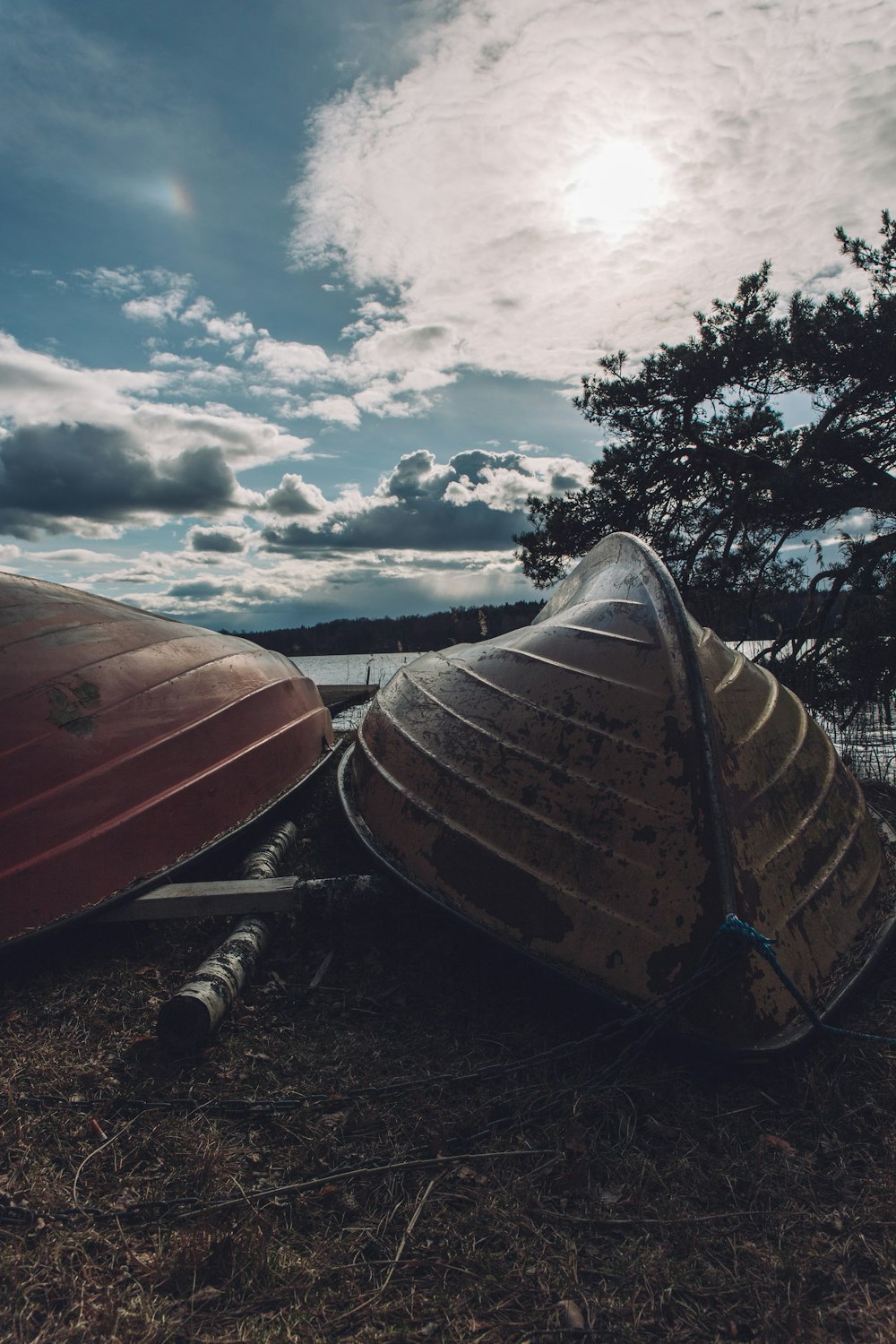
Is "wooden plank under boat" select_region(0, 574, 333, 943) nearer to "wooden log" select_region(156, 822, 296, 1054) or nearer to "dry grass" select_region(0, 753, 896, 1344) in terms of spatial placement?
"dry grass" select_region(0, 753, 896, 1344)

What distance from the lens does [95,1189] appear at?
2227mm

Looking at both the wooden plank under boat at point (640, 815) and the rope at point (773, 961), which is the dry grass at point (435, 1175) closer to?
the rope at point (773, 961)

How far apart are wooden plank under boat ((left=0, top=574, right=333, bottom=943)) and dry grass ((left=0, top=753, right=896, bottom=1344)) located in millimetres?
487

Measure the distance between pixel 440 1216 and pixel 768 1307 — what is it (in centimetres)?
85

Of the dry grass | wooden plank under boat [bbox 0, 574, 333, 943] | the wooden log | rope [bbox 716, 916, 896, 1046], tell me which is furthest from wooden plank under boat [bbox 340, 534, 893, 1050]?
wooden plank under boat [bbox 0, 574, 333, 943]

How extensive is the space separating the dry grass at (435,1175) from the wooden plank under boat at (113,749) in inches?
19.2

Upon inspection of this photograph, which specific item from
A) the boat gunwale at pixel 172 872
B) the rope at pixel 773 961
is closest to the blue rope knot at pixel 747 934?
the rope at pixel 773 961

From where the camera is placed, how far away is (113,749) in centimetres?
A: 391

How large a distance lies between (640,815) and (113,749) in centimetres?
270

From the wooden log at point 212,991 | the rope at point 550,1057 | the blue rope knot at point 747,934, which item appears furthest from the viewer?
the wooden log at point 212,991

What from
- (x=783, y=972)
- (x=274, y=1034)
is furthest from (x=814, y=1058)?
(x=274, y=1034)

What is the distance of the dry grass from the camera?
1.83m

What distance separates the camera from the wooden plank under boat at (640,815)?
264 centimetres

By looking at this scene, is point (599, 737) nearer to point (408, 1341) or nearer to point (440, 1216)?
point (440, 1216)
